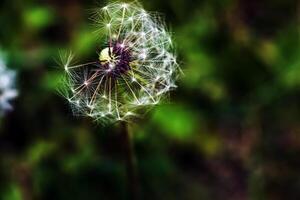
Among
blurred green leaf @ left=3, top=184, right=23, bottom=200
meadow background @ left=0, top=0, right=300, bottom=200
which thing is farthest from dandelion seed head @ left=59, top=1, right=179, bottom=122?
blurred green leaf @ left=3, top=184, right=23, bottom=200

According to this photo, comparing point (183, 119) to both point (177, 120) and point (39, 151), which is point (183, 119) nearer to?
point (177, 120)

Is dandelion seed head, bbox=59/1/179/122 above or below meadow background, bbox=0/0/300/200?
below

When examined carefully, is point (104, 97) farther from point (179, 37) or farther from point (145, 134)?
point (179, 37)

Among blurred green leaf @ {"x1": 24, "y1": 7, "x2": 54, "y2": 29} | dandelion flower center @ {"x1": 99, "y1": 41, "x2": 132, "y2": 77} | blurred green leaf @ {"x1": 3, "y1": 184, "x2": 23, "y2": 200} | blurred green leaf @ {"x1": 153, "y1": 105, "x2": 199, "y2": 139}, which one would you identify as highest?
blurred green leaf @ {"x1": 24, "y1": 7, "x2": 54, "y2": 29}

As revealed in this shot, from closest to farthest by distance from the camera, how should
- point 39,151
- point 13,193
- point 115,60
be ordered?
point 115,60 < point 13,193 < point 39,151

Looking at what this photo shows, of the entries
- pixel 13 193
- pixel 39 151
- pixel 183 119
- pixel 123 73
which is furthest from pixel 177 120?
pixel 123 73

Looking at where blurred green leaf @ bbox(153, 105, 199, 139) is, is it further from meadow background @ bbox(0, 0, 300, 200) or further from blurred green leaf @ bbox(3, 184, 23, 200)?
blurred green leaf @ bbox(3, 184, 23, 200)

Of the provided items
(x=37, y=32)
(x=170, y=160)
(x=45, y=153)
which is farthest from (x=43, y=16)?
(x=170, y=160)
